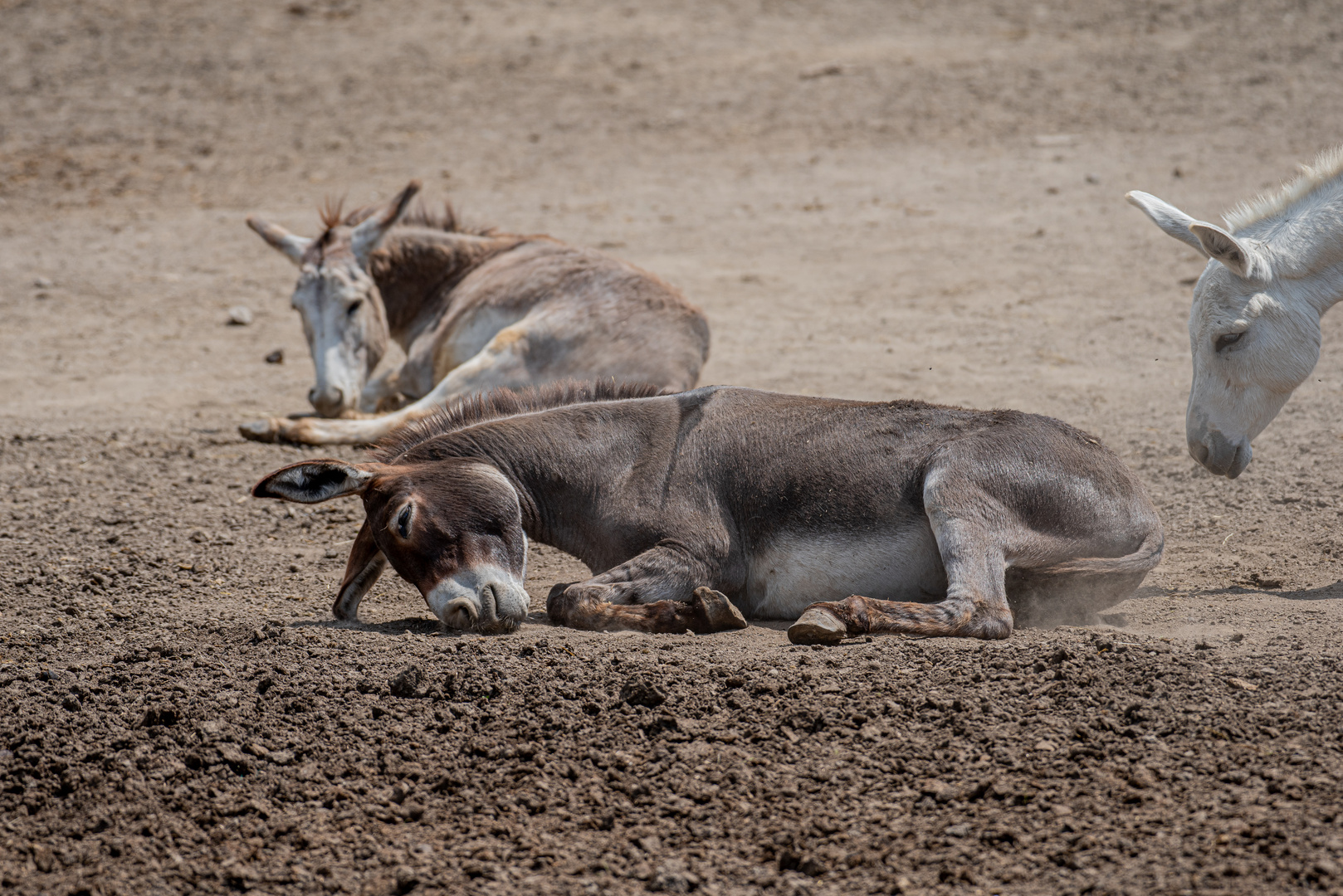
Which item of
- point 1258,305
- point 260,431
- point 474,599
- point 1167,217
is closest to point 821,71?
point 260,431

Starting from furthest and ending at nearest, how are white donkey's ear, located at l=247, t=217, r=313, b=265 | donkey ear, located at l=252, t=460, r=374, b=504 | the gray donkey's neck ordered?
white donkey's ear, located at l=247, t=217, r=313, b=265, the gray donkey's neck, donkey ear, located at l=252, t=460, r=374, b=504

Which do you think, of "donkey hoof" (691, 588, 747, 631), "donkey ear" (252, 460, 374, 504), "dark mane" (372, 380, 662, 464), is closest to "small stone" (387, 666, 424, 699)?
"donkey ear" (252, 460, 374, 504)

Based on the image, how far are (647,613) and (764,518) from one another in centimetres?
66

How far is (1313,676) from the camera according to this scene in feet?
12.5

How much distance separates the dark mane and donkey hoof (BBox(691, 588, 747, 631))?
4.05 ft

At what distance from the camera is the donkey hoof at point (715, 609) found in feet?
15.3

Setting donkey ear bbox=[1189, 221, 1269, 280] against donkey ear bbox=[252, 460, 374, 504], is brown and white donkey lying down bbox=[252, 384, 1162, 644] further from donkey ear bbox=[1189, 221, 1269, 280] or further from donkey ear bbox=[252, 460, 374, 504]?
donkey ear bbox=[1189, 221, 1269, 280]

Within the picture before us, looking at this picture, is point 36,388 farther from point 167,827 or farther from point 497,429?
point 167,827

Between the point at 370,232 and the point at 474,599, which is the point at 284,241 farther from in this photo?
the point at 474,599

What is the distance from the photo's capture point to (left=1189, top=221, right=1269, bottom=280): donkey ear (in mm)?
4949

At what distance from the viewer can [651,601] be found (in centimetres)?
477

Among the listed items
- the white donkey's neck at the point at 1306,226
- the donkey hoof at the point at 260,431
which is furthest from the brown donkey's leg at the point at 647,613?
the donkey hoof at the point at 260,431

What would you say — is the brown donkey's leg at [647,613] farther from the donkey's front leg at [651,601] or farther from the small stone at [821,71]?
the small stone at [821,71]

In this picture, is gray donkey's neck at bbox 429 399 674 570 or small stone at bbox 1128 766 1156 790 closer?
small stone at bbox 1128 766 1156 790
